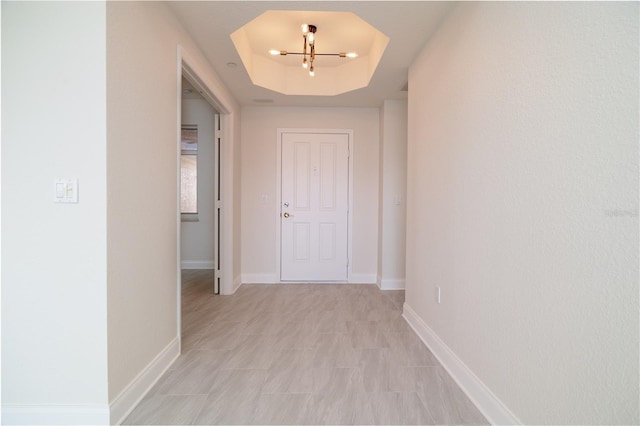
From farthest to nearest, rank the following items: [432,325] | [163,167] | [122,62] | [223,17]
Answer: [432,325], [223,17], [163,167], [122,62]

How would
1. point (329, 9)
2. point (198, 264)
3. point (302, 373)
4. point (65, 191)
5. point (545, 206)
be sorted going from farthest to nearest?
1. point (198, 264)
2. point (329, 9)
3. point (302, 373)
4. point (65, 191)
5. point (545, 206)

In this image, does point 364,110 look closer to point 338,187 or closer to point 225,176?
point 338,187

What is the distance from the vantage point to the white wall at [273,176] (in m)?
4.27

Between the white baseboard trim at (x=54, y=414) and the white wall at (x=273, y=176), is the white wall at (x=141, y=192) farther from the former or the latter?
the white wall at (x=273, y=176)

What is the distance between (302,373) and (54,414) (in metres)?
1.25

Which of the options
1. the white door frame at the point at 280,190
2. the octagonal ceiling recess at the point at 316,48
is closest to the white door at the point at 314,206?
the white door frame at the point at 280,190

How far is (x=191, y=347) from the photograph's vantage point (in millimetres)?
2352

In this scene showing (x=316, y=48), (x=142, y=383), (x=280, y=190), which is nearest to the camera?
(x=142, y=383)

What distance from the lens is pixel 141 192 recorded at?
1741 millimetres

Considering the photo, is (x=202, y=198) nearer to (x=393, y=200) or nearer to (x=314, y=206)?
(x=314, y=206)

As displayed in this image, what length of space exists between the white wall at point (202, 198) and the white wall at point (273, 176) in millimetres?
1326

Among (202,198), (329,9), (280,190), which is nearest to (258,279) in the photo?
(280,190)

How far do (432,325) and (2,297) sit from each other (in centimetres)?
250

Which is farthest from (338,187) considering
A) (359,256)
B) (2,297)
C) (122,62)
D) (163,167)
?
(2,297)
